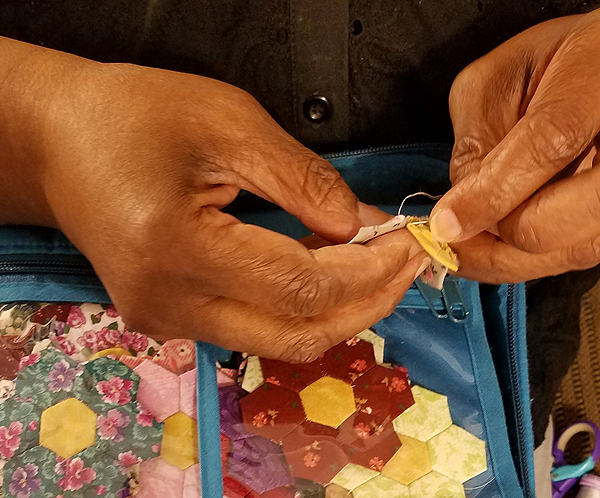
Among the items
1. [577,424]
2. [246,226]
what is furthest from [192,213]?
[577,424]

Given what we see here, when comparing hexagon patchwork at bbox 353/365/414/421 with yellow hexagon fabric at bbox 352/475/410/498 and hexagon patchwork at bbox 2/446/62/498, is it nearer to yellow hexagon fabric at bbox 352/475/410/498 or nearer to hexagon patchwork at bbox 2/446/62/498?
yellow hexagon fabric at bbox 352/475/410/498

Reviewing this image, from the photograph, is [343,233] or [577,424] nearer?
A: [343,233]

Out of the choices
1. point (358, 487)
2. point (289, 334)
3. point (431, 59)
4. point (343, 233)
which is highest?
point (431, 59)

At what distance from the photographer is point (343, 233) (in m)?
0.56

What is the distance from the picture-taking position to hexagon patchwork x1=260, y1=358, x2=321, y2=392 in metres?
0.68

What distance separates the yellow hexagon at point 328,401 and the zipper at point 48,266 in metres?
0.32

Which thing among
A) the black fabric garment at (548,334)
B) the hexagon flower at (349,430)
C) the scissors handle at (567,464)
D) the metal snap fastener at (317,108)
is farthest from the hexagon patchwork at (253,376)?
the scissors handle at (567,464)

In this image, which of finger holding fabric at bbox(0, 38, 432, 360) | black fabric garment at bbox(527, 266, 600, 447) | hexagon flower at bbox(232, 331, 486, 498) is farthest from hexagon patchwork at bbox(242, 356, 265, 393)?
black fabric garment at bbox(527, 266, 600, 447)

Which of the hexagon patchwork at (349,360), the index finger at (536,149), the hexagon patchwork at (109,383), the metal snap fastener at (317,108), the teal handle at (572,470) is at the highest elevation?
the index finger at (536,149)

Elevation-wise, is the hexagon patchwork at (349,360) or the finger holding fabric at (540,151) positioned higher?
the finger holding fabric at (540,151)

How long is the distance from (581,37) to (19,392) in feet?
2.40

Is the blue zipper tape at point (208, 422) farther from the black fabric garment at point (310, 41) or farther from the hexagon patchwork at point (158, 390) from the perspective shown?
the black fabric garment at point (310, 41)

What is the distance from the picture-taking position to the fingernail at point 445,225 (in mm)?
529

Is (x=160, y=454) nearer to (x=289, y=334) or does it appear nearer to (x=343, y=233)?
(x=289, y=334)
